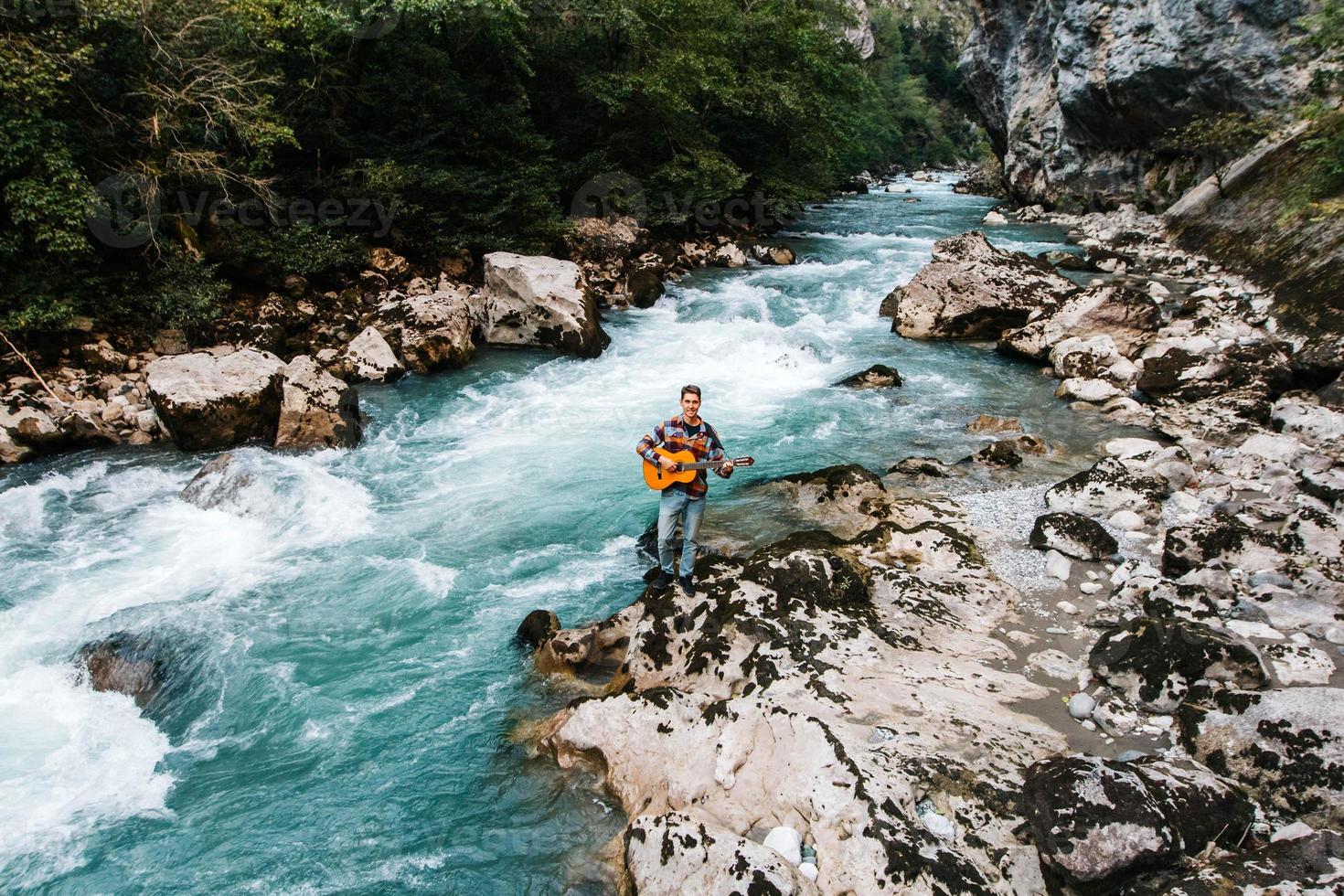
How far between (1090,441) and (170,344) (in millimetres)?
14223

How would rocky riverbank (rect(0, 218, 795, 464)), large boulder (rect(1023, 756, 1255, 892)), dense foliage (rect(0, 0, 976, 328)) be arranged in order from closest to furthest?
1. large boulder (rect(1023, 756, 1255, 892))
2. rocky riverbank (rect(0, 218, 795, 464))
3. dense foliage (rect(0, 0, 976, 328))

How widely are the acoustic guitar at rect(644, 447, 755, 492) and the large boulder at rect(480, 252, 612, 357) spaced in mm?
8833

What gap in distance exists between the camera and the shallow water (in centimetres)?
470

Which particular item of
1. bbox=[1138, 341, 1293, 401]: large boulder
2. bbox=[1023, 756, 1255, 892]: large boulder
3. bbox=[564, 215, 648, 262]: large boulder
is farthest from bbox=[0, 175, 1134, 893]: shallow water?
bbox=[564, 215, 648, 262]: large boulder

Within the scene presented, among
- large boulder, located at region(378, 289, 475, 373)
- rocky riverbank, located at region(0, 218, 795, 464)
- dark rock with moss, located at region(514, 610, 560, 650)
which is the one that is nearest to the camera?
dark rock with moss, located at region(514, 610, 560, 650)

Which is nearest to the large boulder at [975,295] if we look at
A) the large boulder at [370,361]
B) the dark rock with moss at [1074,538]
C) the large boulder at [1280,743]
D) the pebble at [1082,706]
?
the dark rock with moss at [1074,538]

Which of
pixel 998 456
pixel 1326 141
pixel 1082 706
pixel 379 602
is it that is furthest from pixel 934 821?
pixel 1326 141

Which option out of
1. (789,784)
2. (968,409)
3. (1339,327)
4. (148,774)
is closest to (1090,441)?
(968,409)

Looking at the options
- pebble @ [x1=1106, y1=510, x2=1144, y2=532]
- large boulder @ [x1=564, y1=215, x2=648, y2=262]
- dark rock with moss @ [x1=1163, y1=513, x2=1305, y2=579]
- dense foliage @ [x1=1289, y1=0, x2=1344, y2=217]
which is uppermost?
dense foliage @ [x1=1289, y1=0, x2=1344, y2=217]

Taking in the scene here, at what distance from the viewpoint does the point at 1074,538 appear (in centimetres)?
677

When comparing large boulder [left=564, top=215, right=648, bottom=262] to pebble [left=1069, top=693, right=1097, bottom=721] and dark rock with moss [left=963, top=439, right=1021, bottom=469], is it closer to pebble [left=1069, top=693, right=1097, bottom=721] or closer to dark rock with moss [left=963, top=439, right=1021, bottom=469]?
dark rock with moss [left=963, top=439, right=1021, bottom=469]

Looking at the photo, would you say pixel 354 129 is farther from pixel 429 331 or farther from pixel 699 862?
pixel 699 862

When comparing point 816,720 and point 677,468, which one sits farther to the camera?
point 677,468

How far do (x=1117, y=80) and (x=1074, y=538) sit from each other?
81.1ft
